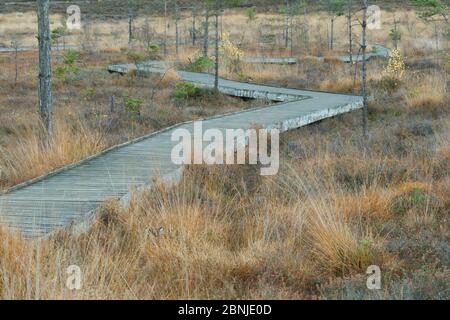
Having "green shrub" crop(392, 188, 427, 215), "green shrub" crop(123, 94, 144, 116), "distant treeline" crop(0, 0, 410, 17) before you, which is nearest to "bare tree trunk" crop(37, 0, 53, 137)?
"green shrub" crop(123, 94, 144, 116)

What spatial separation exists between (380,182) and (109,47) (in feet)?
80.9

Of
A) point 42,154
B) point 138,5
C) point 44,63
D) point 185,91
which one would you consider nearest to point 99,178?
point 42,154

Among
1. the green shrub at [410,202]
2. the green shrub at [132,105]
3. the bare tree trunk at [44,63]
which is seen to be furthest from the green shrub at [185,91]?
the green shrub at [410,202]

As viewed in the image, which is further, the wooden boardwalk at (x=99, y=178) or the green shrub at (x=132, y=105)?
the green shrub at (x=132, y=105)

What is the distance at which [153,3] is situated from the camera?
2281 inches

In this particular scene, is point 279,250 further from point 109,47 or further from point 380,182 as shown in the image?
point 109,47

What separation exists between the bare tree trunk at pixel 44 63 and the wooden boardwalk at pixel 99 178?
0.94 metres

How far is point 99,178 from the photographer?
732 cm

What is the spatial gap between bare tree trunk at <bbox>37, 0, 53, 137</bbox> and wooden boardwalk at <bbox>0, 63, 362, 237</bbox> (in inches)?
37.2

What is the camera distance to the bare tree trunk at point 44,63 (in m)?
8.70

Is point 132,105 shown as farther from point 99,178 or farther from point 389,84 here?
point 389,84

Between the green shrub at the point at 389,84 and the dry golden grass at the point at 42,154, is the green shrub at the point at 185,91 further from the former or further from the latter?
the dry golden grass at the point at 42,154

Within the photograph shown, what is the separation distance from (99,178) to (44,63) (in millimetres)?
2319

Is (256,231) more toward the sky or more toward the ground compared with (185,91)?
more toward the sky
